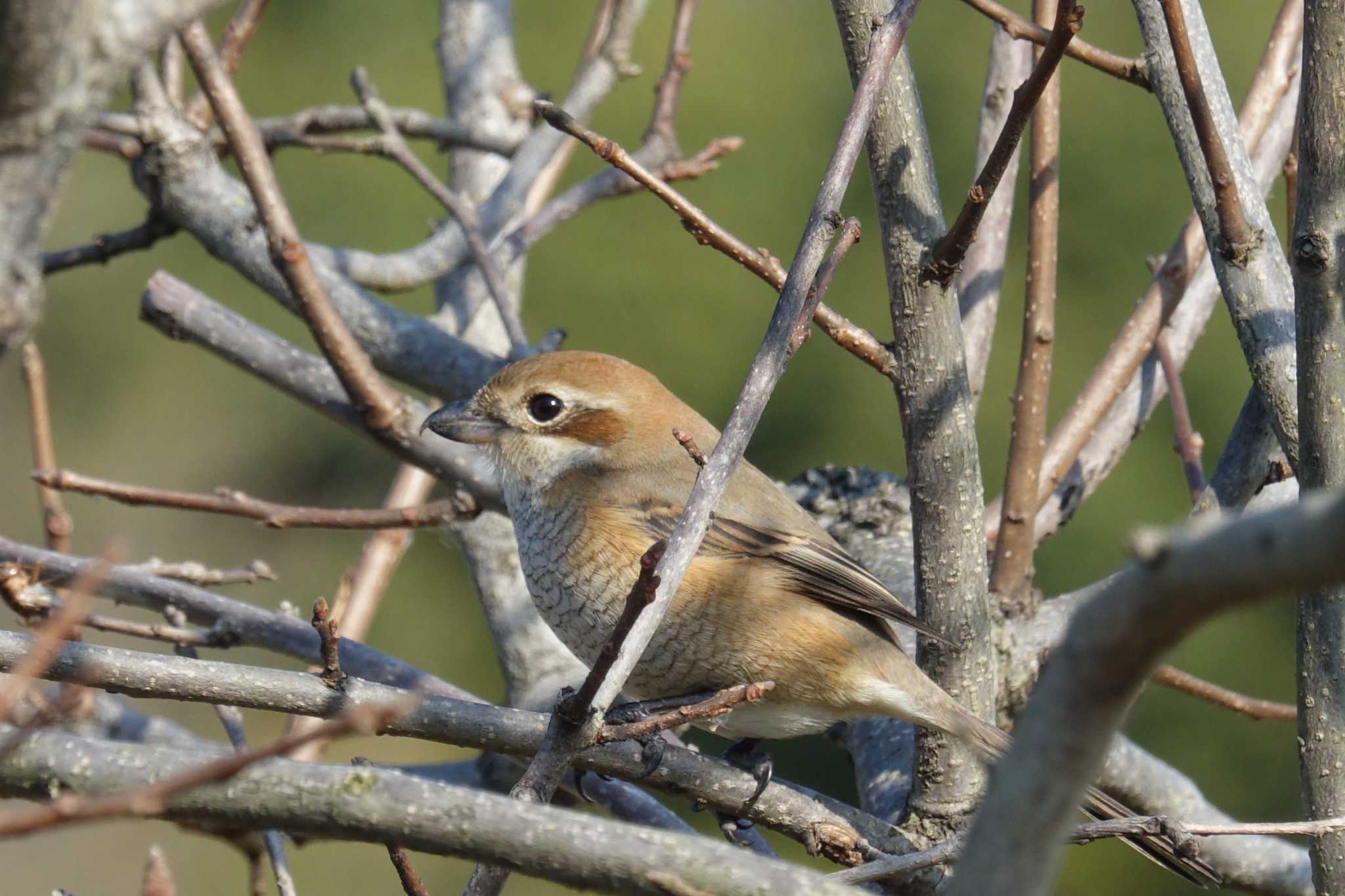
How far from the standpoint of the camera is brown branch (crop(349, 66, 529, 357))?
329cm

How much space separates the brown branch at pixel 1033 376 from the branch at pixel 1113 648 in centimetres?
191

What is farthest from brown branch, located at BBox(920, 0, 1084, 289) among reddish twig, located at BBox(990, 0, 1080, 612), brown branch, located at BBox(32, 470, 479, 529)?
brown branch, located at BBox(32, 470, 479, 529)

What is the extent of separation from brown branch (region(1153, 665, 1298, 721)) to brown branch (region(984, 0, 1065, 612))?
14.0 inches

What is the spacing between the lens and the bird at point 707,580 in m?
2.54

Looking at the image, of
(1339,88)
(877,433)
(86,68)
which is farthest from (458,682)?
(86,68)

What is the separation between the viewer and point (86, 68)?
2.58 ft

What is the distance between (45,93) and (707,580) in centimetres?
200

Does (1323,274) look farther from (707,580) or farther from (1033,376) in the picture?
(707,580)

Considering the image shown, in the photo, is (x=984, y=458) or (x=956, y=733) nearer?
(x=956, y=733)

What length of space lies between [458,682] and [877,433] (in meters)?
2.51

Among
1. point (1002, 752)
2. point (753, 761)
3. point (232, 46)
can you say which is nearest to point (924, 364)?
point (1002, 752)

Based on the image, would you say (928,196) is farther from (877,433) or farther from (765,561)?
(877,433)

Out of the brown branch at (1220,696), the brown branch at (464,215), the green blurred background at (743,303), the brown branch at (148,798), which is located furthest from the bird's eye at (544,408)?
the green blurred background at (743,303)

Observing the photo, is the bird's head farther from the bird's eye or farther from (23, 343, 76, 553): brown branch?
(23, 343, 76, 553): brown branch
